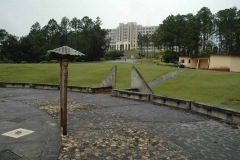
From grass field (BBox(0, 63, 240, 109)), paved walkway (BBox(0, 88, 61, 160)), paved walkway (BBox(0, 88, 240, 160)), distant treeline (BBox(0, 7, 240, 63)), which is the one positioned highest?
distant treeline (BBox(0, 7, 240, 63))

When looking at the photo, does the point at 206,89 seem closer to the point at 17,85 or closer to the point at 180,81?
the point at 180,81

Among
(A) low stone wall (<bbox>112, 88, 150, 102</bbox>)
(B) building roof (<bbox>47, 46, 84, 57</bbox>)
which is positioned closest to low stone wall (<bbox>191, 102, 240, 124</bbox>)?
(A) low stone wall (<bbox>112, 88, 150, 102</bbox>)

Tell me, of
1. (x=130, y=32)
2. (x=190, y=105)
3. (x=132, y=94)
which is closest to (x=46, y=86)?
(x=132, y=94)

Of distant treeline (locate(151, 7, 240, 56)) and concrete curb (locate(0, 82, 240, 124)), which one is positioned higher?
distant treeline (locate(151, 7, 240, 56))

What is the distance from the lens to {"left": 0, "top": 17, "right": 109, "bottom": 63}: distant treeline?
52.9 meters

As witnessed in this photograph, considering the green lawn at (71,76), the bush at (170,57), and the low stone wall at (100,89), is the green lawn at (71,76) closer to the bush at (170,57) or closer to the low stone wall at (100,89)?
the low stone wall at (100,89)

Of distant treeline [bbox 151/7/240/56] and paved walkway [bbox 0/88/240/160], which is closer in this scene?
paved walkway [bbox 0/88/240/160]

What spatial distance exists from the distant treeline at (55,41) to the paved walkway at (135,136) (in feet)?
124

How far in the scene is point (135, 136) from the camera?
21.6 ft

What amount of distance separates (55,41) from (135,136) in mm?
65256

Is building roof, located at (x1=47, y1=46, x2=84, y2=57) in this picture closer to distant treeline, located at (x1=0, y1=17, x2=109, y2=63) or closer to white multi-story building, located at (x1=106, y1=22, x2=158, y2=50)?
distant treeline, located at (x1=0, y1=17, x2=109, y2=63)

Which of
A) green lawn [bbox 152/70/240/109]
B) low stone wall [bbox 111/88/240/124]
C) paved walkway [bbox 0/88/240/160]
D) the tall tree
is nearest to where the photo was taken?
paved walkway [bbox 0/88/240/160]

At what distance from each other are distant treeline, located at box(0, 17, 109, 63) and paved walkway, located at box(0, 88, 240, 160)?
3782 centimetres

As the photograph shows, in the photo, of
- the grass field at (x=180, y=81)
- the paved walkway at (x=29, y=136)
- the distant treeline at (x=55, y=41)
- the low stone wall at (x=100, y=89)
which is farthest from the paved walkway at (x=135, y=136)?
the distant treeline at (x=55, y=41)
